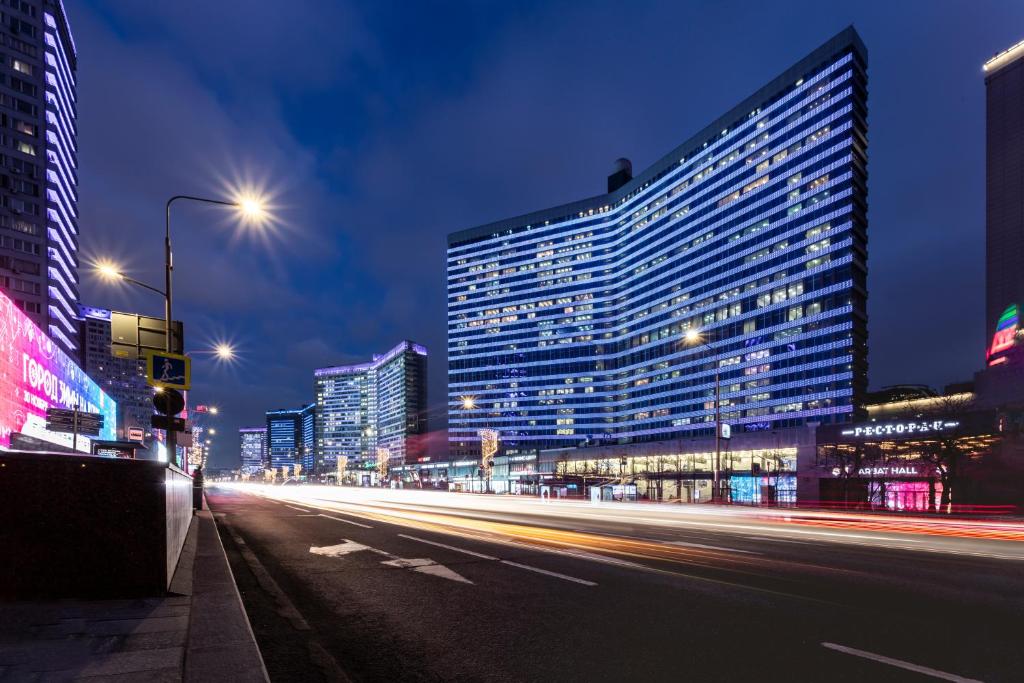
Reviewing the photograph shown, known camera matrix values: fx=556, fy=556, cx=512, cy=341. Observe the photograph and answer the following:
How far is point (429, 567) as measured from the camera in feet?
33.9

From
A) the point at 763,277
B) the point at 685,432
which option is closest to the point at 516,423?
the point at 685,432

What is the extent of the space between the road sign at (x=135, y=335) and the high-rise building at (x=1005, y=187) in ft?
374

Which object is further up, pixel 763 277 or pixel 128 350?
pixel 763 277

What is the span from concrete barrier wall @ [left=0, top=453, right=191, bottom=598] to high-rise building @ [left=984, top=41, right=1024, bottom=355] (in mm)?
115743

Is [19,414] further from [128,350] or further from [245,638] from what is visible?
[245,638]

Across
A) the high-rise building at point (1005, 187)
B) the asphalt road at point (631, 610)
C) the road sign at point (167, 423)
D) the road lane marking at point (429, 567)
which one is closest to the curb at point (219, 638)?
the asphalt road at point (631, 610)

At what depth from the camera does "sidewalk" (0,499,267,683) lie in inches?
166

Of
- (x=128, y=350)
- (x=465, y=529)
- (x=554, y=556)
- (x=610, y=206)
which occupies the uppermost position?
(x=610, y=206)

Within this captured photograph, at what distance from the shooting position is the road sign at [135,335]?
1390 centimetres

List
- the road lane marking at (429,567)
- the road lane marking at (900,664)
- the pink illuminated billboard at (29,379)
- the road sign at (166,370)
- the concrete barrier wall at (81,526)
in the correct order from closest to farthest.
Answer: the road lane marking at (900,664), the concrete barrier wall at (81,526), the road lane marking at (429,567), the road sign at (166,370), the pink illuminated billboard at (29,379)

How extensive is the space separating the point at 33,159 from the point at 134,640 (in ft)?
390

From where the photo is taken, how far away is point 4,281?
85.1 m

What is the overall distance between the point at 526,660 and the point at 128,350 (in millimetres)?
13308

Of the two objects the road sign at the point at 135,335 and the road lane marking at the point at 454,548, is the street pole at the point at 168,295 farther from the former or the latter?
the road lane marking at the point at 454,548
